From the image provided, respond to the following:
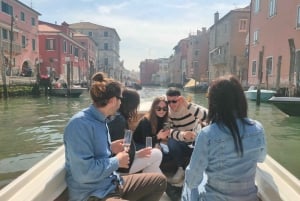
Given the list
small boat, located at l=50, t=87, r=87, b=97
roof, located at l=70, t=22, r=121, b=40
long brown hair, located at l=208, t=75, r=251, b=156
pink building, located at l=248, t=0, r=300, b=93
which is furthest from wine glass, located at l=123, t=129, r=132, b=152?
roof, located at l=70, t=22, r=121, b=40

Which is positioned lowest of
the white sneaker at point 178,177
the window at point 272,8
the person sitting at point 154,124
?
the white sneaker at point 178,177

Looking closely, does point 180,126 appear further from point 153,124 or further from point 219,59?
point 219,59

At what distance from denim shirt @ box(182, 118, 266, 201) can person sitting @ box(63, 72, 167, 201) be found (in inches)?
18.4

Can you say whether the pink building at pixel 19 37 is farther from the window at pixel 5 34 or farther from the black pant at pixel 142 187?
the black pant at pixel 142 187

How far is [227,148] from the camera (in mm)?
1743

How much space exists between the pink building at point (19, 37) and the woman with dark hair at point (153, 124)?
22.1 m

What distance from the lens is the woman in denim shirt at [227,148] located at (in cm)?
175

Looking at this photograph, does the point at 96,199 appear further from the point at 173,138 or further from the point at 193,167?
the point at 173,138

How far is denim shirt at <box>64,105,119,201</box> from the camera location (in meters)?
1.83

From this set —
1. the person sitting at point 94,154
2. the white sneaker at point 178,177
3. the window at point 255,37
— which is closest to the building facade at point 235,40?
the window at point 255,37

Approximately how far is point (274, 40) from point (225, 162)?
2189 cm

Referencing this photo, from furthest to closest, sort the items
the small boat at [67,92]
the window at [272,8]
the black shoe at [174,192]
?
the small boat at [67,92] → the window at [272,8] → the black shoe at [174,192]

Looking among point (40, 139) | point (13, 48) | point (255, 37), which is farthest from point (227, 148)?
point (13, 48)

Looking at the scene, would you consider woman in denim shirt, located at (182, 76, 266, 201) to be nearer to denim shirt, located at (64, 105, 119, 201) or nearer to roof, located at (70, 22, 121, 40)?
denim shirt, located at (64, 105, 119, 201)
